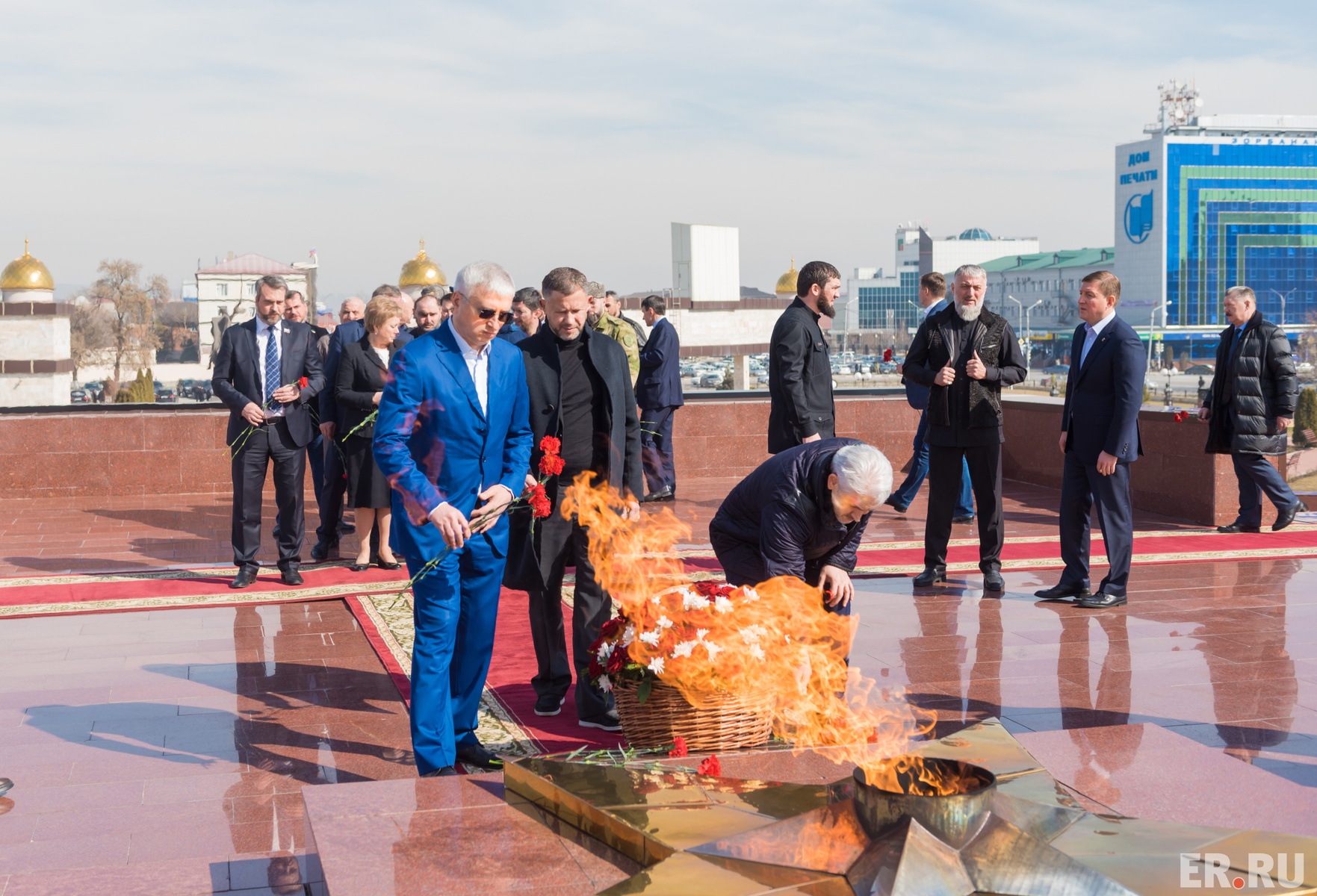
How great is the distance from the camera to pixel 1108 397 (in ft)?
22.5

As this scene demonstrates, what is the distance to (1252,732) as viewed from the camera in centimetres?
461

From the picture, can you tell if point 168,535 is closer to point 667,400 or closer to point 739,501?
point 667,400

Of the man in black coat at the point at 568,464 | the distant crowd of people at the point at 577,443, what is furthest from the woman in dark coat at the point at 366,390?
the man in black coat at the point at 568,464

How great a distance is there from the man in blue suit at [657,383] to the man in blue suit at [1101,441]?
4.61 meters

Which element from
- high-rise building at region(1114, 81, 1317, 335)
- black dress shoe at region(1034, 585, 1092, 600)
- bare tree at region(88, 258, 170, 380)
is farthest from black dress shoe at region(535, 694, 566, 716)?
high-rise building at region(1114, 81, 1317, 335)

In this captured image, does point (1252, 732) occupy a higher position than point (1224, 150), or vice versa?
point (1224, 150)

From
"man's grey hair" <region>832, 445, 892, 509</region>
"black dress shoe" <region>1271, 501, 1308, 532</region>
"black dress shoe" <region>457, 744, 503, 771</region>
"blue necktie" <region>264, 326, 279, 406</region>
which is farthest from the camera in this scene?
"black dress shoe" <region>1271, 501, 1308, 532</region>

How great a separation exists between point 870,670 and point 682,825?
2.66m

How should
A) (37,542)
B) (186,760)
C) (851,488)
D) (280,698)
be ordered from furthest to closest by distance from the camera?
(37,542) < (280,698) < (186,760) < (851,488)

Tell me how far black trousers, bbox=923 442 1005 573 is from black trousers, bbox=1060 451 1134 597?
0.38 m

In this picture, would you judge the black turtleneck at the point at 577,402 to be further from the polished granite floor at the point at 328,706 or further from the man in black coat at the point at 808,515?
the polished granite floor at the point at 328,706

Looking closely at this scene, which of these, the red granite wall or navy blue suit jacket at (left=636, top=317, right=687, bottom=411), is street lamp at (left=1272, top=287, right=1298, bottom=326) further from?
navy blue suit jacket at (left=636, top=317, right=687, bottom=411)

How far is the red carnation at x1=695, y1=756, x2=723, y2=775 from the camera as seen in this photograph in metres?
3.58

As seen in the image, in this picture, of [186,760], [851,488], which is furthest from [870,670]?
[186,760]
